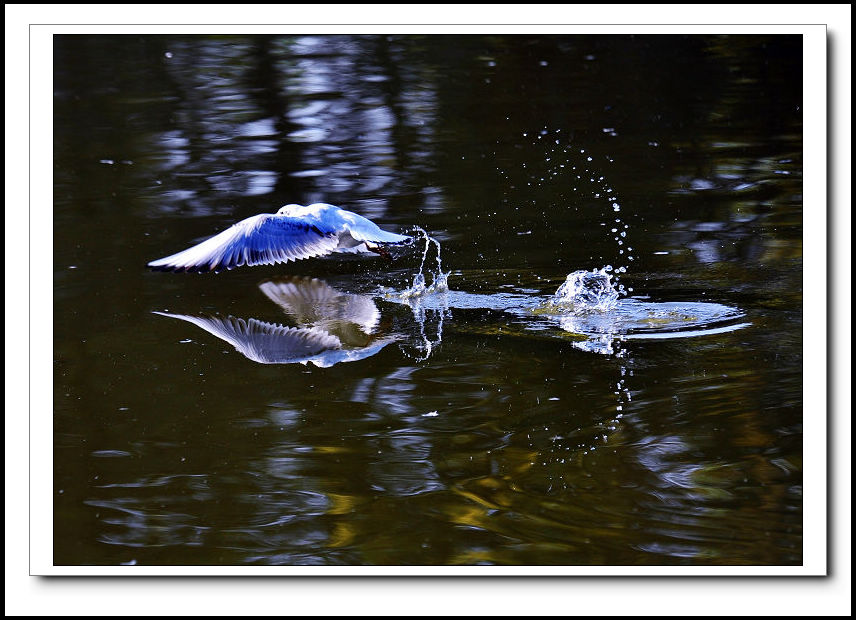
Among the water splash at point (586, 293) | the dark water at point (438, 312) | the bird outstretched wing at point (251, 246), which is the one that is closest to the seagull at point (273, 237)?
the bird outstretched wing at point (251, 246)

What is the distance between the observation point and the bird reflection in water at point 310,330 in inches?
158

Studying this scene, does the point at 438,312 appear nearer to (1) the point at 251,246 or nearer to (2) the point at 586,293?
(2) the point at 586,293

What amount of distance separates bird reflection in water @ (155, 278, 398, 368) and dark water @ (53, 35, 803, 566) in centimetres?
2

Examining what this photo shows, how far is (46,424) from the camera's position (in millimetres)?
3352

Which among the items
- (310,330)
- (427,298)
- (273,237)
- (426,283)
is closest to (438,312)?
(427,298)

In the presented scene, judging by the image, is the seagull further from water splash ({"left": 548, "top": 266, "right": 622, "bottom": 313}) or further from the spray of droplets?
the spray of droplets

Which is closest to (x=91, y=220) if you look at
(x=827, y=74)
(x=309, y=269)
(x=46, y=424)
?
(x=309, y=269)

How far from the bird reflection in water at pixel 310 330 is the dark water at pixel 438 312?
2 centimetres

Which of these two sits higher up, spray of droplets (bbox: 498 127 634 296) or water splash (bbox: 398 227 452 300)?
spray of droplets (bbox: 498 127 634 296)

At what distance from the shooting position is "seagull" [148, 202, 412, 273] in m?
4.34

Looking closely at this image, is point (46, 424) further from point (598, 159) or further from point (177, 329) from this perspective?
point (598, 159)

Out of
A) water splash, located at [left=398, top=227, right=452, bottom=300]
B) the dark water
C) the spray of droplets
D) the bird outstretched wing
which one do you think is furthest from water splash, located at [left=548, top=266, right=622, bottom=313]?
the bird outstretched wing

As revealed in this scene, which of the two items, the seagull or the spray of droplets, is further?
the spray of droplets

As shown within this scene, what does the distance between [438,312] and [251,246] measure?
0.74 m
